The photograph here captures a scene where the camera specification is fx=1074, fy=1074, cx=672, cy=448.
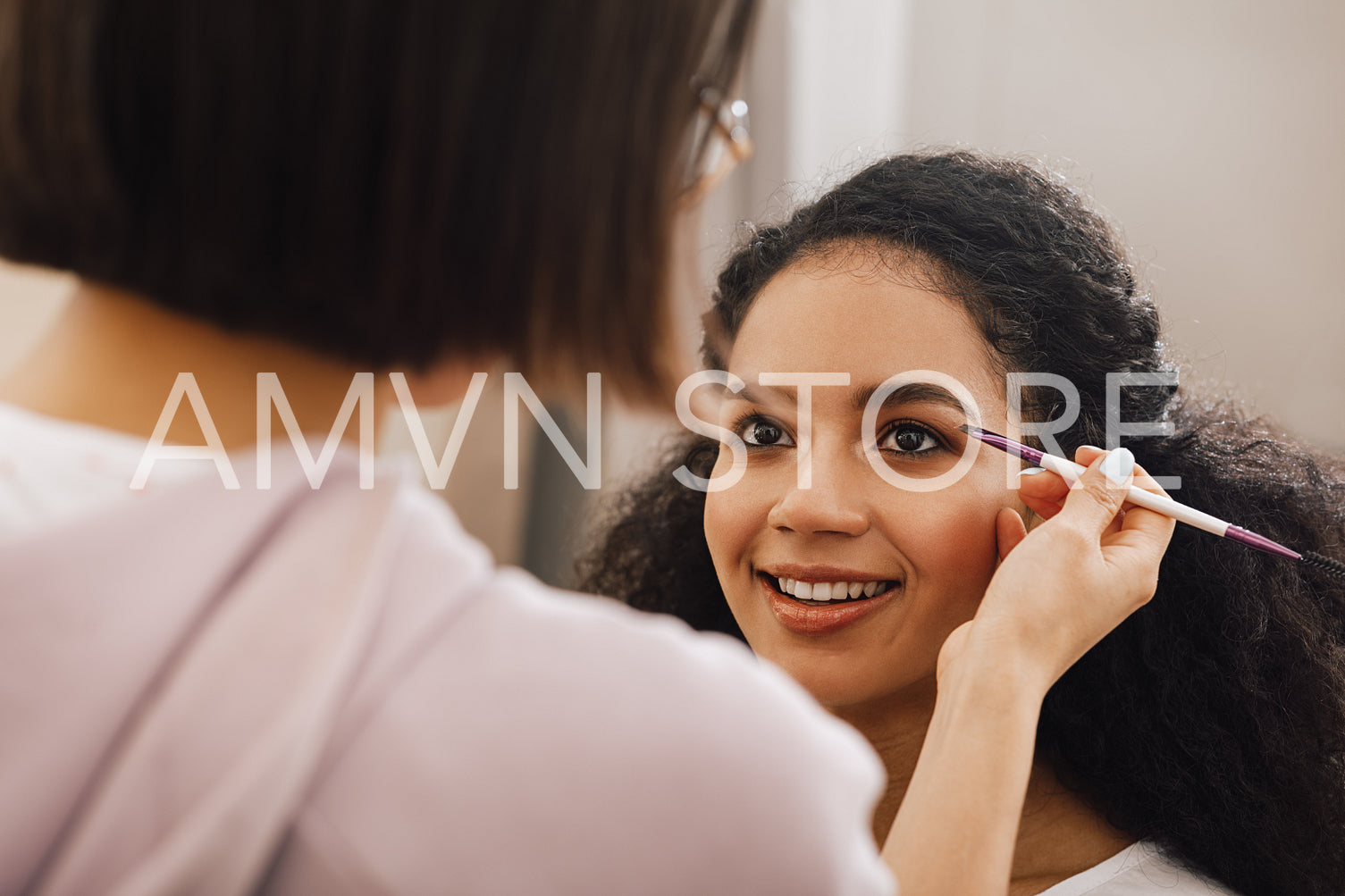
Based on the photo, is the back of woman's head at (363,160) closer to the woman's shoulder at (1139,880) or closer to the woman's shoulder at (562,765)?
the woman's shoulder at (562,765)

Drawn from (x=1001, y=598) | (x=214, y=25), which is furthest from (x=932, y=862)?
(x=214, y=25)

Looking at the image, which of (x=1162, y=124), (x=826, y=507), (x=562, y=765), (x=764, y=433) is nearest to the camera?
(x=562, y=765)

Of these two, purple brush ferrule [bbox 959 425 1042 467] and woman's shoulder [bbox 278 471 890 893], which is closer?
woman's shoulder [bbox 278 471 890 893]

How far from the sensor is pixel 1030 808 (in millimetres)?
922

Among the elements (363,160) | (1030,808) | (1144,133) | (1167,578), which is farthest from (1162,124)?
(363,160)

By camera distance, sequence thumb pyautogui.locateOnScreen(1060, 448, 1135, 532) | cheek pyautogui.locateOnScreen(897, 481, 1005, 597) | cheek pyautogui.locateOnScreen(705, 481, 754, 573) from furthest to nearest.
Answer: cheek pyautogui.locateOnScreen(705, 481, 754, 573) < cheek pyautogui.locateOnScreen(897, 481, 1005, 597) < thumb pyautogui.locateOnScreen(1060, 448, 1135, 532)

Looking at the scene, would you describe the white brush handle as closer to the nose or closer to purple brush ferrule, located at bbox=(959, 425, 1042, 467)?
purple brush ferrule, located at bbox=(959, 425, 1042, 467)

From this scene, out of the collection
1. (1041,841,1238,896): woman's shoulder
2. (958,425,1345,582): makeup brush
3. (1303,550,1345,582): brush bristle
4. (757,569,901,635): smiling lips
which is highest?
(958,425,1345,582): makeup brush

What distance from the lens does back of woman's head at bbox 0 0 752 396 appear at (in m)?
0.41

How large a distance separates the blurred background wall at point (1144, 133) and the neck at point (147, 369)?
2.33 ft

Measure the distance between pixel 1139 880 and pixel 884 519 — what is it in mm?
346

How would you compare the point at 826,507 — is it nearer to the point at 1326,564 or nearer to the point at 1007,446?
the point at 1007,446

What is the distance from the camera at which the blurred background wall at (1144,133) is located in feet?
4.25

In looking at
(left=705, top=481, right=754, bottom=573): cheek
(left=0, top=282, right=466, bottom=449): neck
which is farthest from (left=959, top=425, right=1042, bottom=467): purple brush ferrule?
(left=0, top=282, right=466, bottom=449): neck
